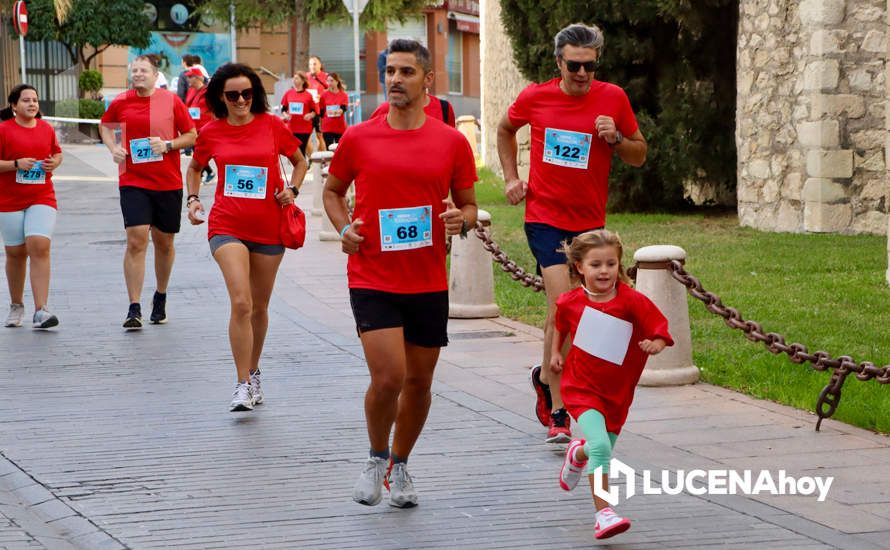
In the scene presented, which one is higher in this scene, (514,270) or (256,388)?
(514,270)

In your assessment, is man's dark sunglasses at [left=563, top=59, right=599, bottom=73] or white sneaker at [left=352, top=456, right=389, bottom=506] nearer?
white sneaker at [left=352, top=456, right=389, bottom=506]

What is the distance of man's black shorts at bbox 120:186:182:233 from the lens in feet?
37.8

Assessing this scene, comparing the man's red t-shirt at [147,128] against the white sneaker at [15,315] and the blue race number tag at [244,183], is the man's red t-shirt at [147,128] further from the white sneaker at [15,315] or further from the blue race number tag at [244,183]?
the blue race number tag at [244,183]

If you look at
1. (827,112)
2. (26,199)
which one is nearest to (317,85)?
(827,112)

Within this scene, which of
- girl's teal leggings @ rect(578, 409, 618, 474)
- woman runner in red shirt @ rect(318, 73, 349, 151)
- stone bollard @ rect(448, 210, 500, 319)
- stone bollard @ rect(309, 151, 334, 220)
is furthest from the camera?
woman runner in red shirt @ rect(318, 73, 349, 151)

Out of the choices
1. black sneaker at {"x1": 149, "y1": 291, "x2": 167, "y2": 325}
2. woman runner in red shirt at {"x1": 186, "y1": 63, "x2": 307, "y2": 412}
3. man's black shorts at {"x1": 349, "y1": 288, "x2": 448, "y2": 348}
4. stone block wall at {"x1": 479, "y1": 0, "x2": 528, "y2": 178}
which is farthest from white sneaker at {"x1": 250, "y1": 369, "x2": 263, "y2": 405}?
stone block wall at {"x1": 479, "y1": 0, "x2": 528, "y2": 178}

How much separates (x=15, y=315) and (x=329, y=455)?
526 centimetres

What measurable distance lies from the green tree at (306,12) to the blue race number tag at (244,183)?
36.8 meters

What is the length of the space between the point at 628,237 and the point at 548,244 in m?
9.40

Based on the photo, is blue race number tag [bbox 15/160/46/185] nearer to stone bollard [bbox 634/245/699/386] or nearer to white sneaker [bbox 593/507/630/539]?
stone bollard [bbox 634/245/699/386]

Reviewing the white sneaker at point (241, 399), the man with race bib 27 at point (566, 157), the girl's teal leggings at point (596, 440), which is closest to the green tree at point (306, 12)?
the white sneaker at point (241, 399)

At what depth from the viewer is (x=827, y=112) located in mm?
16328

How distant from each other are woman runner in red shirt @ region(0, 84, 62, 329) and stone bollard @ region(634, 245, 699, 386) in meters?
4.93

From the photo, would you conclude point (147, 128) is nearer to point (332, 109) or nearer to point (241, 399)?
point (241, 399)
